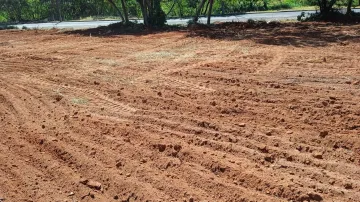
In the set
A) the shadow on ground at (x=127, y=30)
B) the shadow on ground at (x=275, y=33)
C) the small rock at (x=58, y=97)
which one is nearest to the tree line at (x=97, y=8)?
the shadow on ground at (x=127, y=30)

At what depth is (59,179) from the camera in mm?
4922

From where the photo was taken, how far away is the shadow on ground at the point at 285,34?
12.4 metres

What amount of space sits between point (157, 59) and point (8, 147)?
18.9ft

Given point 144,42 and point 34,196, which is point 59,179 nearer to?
point 34,196

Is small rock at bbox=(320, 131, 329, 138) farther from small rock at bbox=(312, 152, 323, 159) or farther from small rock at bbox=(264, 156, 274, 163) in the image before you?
small rock at bbox=(264, 156, 274, 163)

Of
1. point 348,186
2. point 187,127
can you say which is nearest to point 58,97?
point 187,127

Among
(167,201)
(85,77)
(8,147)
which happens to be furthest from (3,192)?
(85,77)

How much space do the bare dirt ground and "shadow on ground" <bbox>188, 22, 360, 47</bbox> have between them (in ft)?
2.89

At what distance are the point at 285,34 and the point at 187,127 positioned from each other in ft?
29.7

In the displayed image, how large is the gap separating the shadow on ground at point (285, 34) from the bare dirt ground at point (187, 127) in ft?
2.89

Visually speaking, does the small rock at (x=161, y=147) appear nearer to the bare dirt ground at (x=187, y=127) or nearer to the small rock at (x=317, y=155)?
the bare dirt ground at (x=187, y=127)

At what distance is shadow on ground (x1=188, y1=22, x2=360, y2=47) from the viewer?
12375mm

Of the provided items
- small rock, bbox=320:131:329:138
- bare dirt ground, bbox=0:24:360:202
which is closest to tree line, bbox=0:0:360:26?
bare dirt ground, bbox=0:24:360:202

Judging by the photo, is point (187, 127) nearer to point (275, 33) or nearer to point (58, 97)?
point (58, 97)
